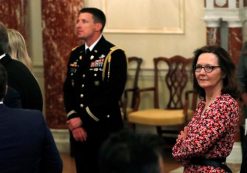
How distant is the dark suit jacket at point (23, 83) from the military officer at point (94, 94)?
1.16 m

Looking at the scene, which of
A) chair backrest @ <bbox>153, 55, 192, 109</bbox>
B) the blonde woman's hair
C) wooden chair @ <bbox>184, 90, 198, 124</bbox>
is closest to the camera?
the blonde woman's hair

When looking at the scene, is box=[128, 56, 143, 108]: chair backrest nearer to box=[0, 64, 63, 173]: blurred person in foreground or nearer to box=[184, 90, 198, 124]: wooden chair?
box=[184, 90, 198, 124]: wooden chair

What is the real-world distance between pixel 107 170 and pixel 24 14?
20.2 ft

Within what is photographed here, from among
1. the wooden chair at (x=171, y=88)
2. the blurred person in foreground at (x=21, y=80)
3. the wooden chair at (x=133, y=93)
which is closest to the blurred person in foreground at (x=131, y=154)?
the blurred person in foreground at (x=21, y=80)

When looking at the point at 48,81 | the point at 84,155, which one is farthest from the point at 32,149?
the point at 48,81

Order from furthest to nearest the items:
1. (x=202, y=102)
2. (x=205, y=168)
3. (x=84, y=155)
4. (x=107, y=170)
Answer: (x=84, y=155) < (x=202, y=102) < (x=205, y=168) < (x=107, y=170)

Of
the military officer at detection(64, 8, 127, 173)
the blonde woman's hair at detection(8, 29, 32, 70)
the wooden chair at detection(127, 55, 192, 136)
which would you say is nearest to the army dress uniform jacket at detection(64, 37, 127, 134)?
the military officer at detection(64, 8, 127, 173)

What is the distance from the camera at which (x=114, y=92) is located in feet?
16.1

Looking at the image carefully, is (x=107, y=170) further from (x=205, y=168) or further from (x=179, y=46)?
(x=179, y=46)

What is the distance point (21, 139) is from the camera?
292 cm

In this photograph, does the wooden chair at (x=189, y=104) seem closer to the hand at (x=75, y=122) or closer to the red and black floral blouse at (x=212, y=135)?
the hand at (x=75, y=122)

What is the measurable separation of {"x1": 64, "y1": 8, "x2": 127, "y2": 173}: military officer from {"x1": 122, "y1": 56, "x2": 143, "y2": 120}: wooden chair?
244 centimetres

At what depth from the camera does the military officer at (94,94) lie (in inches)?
193

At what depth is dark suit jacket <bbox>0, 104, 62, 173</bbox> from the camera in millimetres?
2887
